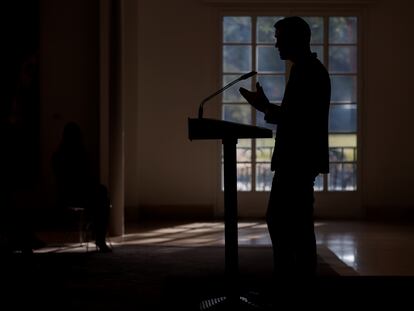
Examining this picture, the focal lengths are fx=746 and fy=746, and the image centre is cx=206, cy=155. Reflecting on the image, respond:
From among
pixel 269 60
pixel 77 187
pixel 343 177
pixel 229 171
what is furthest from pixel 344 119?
pixel 229 171

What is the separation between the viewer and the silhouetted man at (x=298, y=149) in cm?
429

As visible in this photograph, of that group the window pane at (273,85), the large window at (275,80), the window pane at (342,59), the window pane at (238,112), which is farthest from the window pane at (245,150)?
the window pane at (342,59)

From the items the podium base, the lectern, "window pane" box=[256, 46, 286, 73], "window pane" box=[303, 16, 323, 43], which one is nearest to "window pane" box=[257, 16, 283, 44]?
"window pane" box=[256, 46, 286, 73]

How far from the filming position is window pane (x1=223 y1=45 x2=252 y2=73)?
32.6 ft

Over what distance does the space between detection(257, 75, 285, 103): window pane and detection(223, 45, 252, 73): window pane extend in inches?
Answer: 9.9

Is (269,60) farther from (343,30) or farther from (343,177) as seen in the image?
(343,177)

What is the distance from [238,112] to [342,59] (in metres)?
1.56

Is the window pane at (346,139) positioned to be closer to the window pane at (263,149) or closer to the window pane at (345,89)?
the window pane at (345,89)

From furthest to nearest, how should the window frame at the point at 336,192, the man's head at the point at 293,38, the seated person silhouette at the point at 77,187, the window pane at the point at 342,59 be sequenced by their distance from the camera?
the window pane at the point at 342,59, the window frame at the point at 336,192, the seated person silhouette at the point at 77,187, the man's head at the point at 293,38

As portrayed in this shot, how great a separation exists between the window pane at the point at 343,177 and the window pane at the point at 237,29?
6.79ft

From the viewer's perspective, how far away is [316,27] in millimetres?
9875

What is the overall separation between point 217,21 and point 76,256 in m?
4.30

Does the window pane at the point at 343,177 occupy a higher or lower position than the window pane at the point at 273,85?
lower

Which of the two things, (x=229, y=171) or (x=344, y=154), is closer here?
(x=229, y=171)
